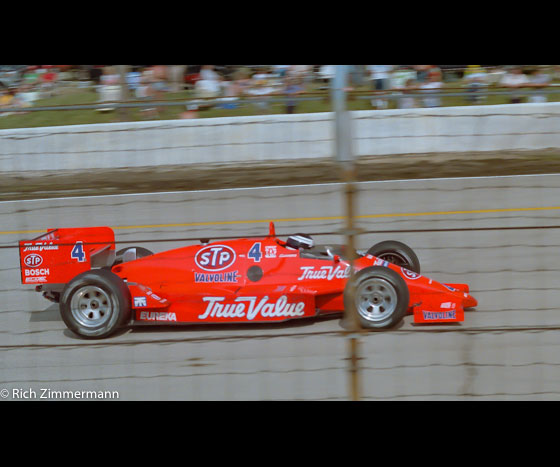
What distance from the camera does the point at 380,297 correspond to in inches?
223

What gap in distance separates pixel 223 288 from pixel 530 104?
3.61 m

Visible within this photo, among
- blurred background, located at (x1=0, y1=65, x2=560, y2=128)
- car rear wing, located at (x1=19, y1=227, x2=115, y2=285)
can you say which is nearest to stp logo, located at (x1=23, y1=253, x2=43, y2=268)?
car rear wing, located at (x1=19, y1=227, x2=115, y2=285)

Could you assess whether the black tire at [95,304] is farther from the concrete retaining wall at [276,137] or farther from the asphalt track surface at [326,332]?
the concrete retaining wall at [276,137]

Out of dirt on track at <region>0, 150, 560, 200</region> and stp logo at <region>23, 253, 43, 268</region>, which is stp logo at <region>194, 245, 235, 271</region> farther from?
stp logo at <region>23, 253, 43, 268</region>

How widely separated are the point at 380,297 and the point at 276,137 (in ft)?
9.78

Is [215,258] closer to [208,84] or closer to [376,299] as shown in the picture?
[376,299]

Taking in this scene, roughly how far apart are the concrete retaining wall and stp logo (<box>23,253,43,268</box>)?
0.69m

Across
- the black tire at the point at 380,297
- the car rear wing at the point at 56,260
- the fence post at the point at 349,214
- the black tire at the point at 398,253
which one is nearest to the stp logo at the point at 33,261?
the car rear wing at the point at 56,260

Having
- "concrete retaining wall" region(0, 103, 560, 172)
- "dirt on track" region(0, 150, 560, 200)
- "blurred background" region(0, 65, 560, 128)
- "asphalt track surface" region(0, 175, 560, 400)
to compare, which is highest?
"blurred background" region(0, 65, 560, 128)

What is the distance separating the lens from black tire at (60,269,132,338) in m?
5.72

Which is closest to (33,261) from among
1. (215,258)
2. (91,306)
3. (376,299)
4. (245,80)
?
(91,306)

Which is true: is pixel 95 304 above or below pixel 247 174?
below

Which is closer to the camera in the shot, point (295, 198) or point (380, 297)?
point (380, 297)

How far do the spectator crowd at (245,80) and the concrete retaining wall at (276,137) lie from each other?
26 centimetres
